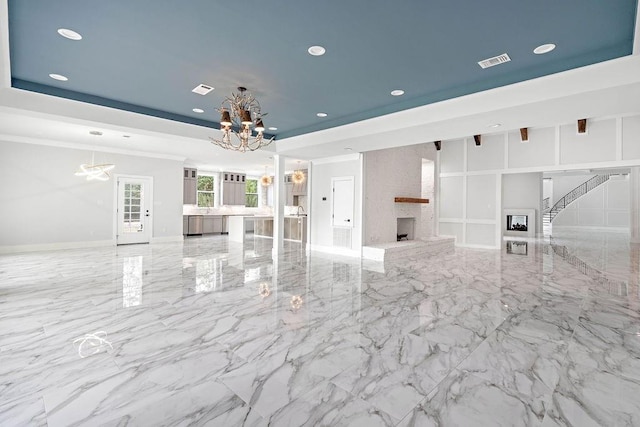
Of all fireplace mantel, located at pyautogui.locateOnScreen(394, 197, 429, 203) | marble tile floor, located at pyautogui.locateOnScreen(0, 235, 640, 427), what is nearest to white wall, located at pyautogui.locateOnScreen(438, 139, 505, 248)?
fireplace mantel, located at pyautogui.locateOnScreen(394, 197, 429, 203)

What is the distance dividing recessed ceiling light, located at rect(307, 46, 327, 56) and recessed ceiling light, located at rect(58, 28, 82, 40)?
2.45 m

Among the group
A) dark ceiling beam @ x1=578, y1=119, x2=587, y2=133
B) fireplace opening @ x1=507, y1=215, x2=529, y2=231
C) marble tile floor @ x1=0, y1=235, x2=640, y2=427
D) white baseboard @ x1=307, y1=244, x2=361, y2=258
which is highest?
dark ceiling beam @ x1=578, y1=119, x2=587, y2=133

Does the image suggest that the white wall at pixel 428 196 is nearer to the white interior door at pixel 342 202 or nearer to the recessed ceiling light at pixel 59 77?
the white interior door at pixel 342 202

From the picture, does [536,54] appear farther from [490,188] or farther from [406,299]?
[490,188]

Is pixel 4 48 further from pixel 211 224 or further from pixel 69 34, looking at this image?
pixel 211 224

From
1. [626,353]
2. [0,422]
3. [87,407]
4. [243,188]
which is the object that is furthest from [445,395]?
[243,188]

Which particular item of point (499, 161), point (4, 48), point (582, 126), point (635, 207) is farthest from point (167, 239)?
point (635, 207)

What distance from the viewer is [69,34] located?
342 cm

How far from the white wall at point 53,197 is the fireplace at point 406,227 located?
24.5 feet

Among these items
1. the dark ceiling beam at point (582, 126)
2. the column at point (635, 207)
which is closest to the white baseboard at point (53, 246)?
the dark ceiling beam at point (582, 126)

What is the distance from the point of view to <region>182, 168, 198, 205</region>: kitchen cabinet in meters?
12.2

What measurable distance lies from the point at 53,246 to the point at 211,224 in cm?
543

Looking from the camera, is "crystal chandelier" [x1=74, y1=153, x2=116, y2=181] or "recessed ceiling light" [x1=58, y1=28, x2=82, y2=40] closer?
"recessed ceiling light" [x1=58, y1=28, x2=82, y2=40]

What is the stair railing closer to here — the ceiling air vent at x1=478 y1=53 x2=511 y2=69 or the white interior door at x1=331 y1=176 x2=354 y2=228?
the white interior door at x1=331 y1=176 x2=354 y2=228
